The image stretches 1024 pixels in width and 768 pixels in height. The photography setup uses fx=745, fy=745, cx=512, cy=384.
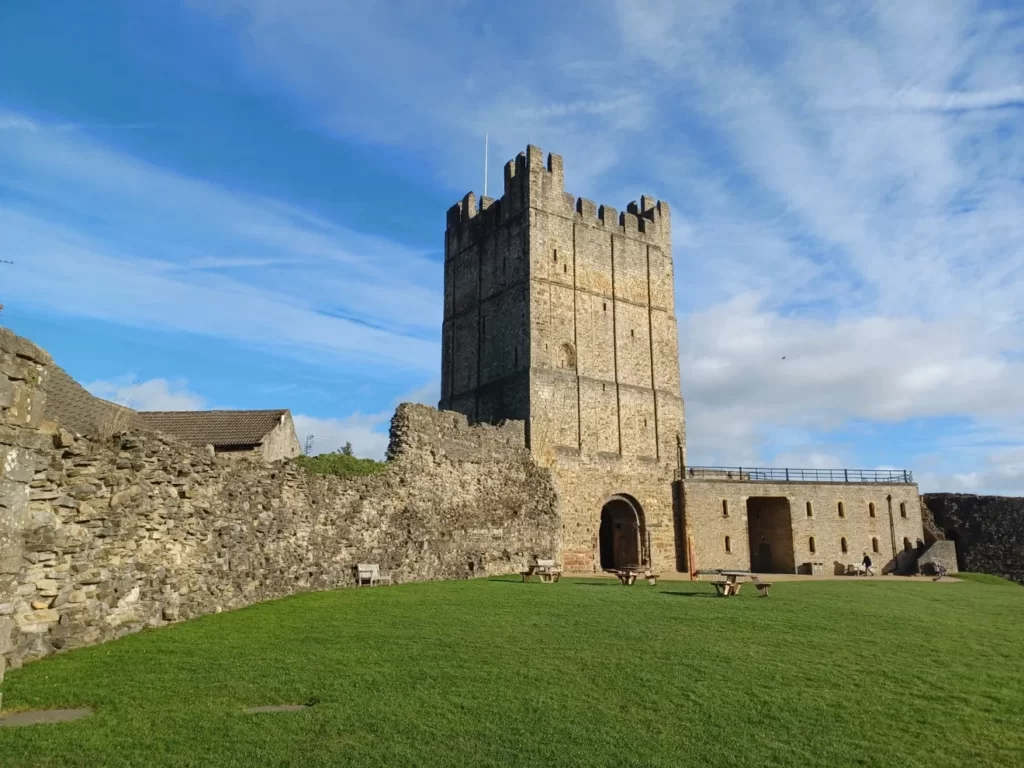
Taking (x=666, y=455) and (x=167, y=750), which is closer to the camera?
(x=167, y=750)

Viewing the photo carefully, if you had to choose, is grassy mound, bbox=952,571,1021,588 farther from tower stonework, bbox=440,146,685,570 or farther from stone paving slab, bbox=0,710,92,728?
stone paving slab, bbox=0,710,92,728

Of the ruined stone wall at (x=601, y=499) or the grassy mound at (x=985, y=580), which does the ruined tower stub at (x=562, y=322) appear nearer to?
the ruined stone wall at (x=601, y=499)

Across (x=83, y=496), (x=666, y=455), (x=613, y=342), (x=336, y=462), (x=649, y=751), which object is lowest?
(x=649, y=751)

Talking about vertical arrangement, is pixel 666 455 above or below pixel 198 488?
above

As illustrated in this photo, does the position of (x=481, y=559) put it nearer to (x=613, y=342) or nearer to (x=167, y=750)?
(x=613, y=342)

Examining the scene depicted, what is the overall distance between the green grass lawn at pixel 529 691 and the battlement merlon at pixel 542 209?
77.3 ft

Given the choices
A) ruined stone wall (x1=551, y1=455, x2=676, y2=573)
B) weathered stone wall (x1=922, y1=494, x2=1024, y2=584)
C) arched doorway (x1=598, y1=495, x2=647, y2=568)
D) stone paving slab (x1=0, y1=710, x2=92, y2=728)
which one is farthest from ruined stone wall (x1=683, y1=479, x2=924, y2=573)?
stone paving slab (x1=0, y1=710, x2=92, y2=728)

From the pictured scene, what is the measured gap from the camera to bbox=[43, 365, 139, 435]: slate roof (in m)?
16.8

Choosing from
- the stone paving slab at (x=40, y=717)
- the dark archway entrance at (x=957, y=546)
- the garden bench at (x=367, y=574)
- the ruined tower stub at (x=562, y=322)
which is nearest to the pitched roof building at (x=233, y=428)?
the garden bench at (x=367, y=574)

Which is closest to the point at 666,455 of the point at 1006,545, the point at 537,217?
the point at 537,217

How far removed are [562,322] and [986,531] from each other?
2538cm

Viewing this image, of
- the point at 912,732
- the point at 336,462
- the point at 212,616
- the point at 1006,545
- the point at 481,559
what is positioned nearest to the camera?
the point at 912,732

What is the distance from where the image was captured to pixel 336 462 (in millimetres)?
18312

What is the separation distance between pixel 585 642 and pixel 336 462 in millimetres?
9579
